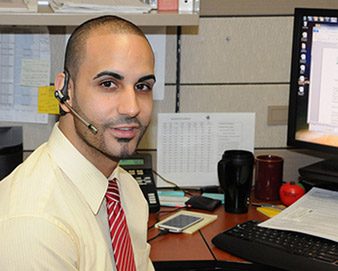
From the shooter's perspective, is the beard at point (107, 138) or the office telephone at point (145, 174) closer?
the beard at point (107, 138)

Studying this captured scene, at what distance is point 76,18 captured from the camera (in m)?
1.46

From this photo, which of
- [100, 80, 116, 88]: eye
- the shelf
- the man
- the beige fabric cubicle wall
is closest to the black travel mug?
the beige fabric cubicle wall

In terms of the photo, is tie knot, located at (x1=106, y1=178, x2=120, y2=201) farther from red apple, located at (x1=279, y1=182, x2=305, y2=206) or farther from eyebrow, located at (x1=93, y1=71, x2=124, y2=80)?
red apple, located at (x1=279, y1=182, x2=305, y2=206)

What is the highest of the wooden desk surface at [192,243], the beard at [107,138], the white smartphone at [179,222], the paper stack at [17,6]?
the paper stack at [17,6]

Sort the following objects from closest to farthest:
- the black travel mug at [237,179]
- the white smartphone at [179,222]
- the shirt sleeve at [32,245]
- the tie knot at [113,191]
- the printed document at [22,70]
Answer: the shirt sleeve at [32,245] → the tie knot at [113,191] → the white smartphone at [179,222] → the black travel mug at [237,179] → the printed document at [22,70]

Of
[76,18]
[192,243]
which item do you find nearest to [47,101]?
[76,18]

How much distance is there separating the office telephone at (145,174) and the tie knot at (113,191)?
15.7 inches

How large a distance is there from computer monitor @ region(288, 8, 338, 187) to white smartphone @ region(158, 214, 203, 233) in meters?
0.41

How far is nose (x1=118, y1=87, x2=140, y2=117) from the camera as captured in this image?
3.30ft

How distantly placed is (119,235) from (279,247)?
408mm

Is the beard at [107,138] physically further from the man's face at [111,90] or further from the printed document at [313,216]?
the printed document at [313,216]

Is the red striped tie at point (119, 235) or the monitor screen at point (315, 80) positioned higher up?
the monitor screen at point (315, 80)

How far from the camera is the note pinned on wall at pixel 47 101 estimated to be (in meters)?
1.75

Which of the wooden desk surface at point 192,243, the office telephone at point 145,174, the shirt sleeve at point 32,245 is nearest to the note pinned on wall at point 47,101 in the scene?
the office telephone at point 145,174
